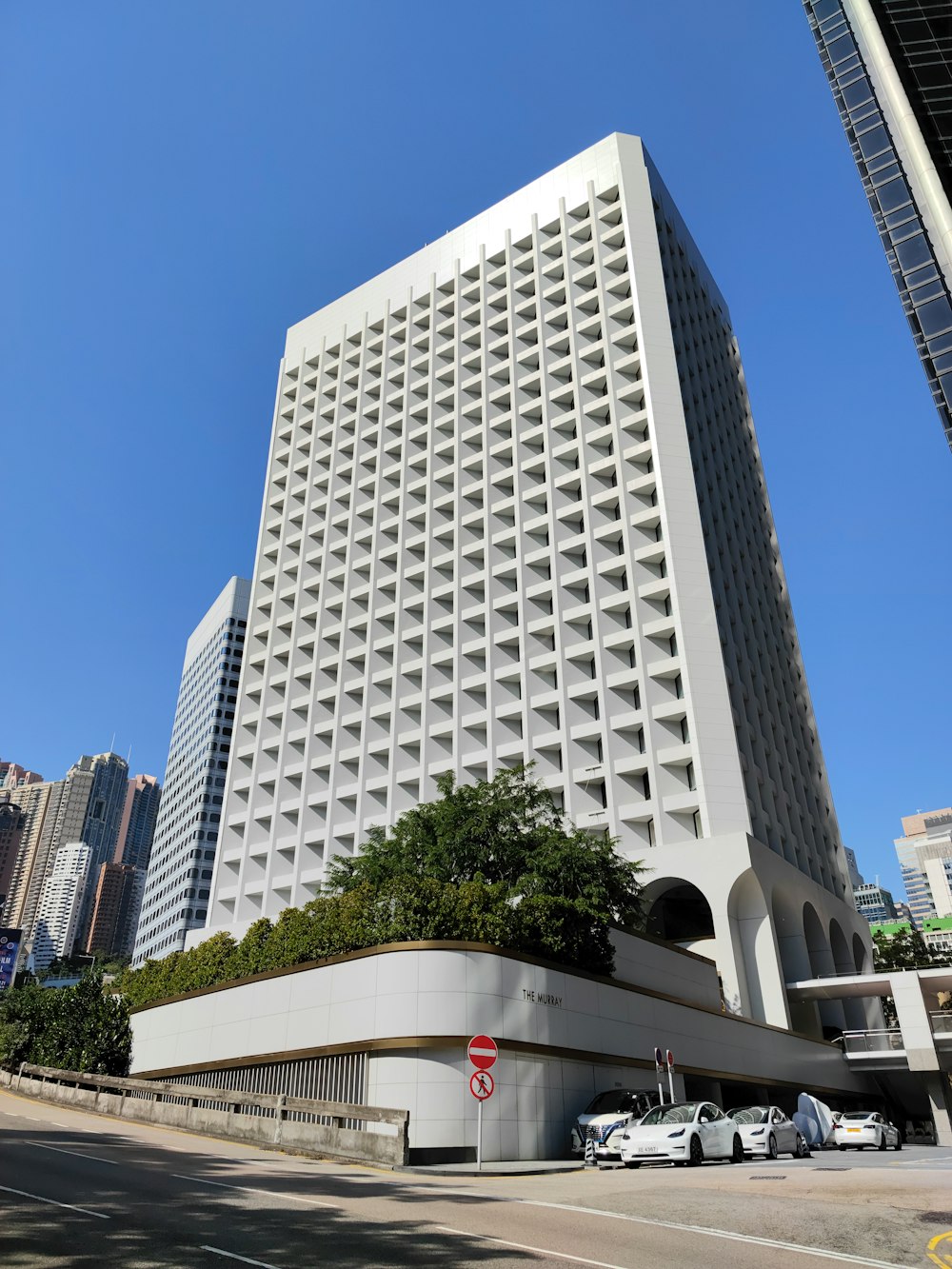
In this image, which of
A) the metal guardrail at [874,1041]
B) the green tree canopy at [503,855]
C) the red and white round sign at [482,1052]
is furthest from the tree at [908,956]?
the red and white round sign at [482,1052]

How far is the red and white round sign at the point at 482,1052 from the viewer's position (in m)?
19.2

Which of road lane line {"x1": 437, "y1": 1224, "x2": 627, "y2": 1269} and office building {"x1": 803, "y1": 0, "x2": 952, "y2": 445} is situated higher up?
office building {"x1": 803, "y1": 0, "x2": 952, "y2": 445}

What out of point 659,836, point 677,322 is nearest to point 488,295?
point 677,322

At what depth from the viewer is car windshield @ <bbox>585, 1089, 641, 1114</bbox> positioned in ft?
83.3

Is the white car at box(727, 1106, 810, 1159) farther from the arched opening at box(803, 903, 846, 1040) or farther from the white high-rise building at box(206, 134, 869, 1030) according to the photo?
the arched opening at box(803, 903, 846, 1040)

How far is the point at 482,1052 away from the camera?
1938 centimetres

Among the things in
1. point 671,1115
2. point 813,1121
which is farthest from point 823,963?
point 671,1115

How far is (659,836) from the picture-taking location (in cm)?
4603

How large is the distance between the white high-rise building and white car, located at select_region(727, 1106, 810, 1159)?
18309 millimetres

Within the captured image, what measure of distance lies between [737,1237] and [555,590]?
47.1m

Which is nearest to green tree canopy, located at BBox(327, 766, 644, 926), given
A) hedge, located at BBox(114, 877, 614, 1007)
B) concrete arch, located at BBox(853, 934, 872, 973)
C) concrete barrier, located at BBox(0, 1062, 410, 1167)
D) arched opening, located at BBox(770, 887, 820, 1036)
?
hedge, located at BBox(114, 877, 614, 1007)

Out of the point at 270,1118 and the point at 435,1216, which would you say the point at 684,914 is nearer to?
the point at 270,1118

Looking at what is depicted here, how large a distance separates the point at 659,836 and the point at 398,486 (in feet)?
116

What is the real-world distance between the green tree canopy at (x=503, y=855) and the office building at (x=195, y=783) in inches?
4150
